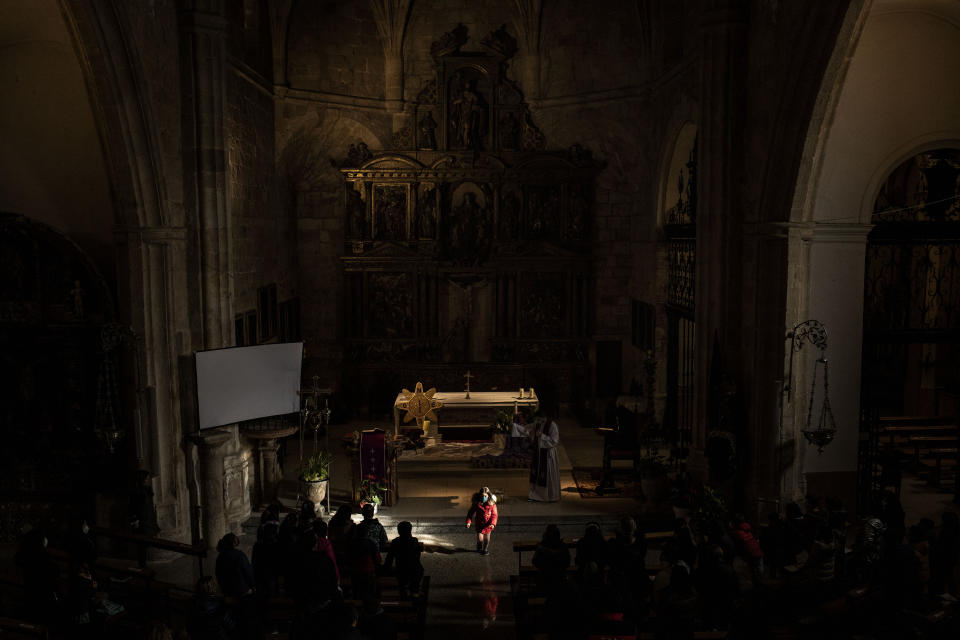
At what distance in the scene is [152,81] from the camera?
11.8 m

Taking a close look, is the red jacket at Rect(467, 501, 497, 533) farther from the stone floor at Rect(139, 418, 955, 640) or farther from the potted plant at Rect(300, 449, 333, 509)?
the potted plant at Rect(300, 449, 333, 509)

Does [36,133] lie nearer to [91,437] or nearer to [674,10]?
[91,437]

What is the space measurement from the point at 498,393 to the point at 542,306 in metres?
3.50

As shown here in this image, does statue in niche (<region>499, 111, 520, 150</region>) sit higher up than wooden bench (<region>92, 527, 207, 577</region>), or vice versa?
statue in niche (<region>499, 111, 520, 150</region>)

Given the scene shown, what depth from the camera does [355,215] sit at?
66.4ft

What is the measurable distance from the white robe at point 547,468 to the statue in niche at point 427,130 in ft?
29.6

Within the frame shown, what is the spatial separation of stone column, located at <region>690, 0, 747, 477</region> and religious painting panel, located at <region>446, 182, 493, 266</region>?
794cm

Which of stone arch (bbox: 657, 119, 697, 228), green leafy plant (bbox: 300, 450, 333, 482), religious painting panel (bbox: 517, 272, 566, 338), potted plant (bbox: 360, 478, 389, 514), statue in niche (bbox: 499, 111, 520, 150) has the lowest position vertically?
potted plant (bbox: 360, 478, 389, 514)

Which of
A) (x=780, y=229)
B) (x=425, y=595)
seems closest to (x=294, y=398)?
(x=425, y=595)

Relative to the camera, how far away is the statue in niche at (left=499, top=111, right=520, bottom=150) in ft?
67.5

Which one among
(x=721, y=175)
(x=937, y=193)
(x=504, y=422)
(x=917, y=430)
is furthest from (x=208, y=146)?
(x=917, y=430)

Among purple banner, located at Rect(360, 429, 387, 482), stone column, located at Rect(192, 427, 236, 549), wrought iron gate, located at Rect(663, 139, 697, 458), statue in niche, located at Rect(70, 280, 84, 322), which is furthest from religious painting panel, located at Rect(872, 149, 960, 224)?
statue in niche, located at Rect(70, 280, 84, 322)

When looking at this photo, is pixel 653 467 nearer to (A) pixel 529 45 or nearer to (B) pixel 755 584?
(B) pixel 755 584

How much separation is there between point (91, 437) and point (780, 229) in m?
10.4
